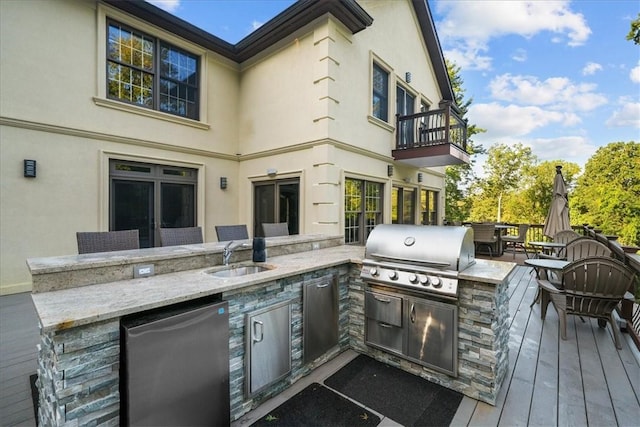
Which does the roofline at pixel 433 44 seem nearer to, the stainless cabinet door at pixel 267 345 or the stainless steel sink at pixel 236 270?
the stainless steel sink at pixel 236 270

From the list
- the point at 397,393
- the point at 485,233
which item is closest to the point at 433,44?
the point at 485,233

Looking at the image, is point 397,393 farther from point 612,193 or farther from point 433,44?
point 612,193

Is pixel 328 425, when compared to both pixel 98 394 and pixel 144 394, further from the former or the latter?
pixel 98 394

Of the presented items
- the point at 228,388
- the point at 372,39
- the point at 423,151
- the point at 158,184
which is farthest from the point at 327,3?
the point at 228,388

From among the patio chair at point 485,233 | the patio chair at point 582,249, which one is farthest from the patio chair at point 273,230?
the patio chair at point 485,233

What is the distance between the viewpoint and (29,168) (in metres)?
4.64

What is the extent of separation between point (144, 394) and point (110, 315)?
0.51 metres

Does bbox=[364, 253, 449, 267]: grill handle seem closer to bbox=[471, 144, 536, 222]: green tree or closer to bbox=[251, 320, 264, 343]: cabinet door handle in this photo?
bbox=[251, 320, 264, 343]: cabinet door handle

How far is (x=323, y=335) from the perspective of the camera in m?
2.83

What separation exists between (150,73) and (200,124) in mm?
1400

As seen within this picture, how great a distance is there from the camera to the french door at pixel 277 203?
612 cm

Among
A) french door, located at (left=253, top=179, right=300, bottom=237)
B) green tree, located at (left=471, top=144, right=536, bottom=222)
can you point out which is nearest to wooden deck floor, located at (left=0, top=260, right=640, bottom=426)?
french door, located at (left=253, top=179, right=300, bottom=237)

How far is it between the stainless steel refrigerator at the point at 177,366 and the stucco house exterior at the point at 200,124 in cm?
377

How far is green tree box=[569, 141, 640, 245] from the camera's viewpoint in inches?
517
